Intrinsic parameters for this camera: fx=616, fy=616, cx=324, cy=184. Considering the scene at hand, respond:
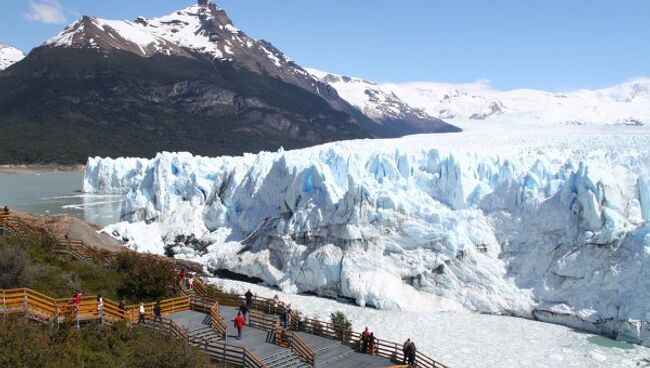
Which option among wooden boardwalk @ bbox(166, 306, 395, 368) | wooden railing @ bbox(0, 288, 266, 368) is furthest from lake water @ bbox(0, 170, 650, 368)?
wooden railing @ bbox(0, 288, 266, 368)

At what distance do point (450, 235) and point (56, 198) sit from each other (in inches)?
1668

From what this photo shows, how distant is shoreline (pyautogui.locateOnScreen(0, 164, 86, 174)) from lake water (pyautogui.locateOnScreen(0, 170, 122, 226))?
12.3 ft

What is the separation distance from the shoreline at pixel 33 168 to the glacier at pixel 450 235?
226 feet

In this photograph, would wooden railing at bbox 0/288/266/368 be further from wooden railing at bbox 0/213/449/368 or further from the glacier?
the glacier

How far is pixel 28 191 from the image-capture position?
5978 cm

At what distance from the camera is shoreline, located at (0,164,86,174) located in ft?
289

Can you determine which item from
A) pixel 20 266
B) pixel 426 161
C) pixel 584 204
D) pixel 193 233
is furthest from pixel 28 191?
pixel 584 204

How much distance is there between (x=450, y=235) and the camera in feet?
71.0

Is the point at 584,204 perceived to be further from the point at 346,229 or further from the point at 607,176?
the point at 346,229

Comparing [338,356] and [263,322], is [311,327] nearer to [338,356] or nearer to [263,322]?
[263,322]

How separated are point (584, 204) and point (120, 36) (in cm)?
16558

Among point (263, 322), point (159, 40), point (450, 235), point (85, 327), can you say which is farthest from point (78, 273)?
point (159, 40)

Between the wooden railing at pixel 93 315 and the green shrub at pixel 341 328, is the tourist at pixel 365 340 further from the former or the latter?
the wooden railing at pixel 93 315

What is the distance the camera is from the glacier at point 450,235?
19.3m
